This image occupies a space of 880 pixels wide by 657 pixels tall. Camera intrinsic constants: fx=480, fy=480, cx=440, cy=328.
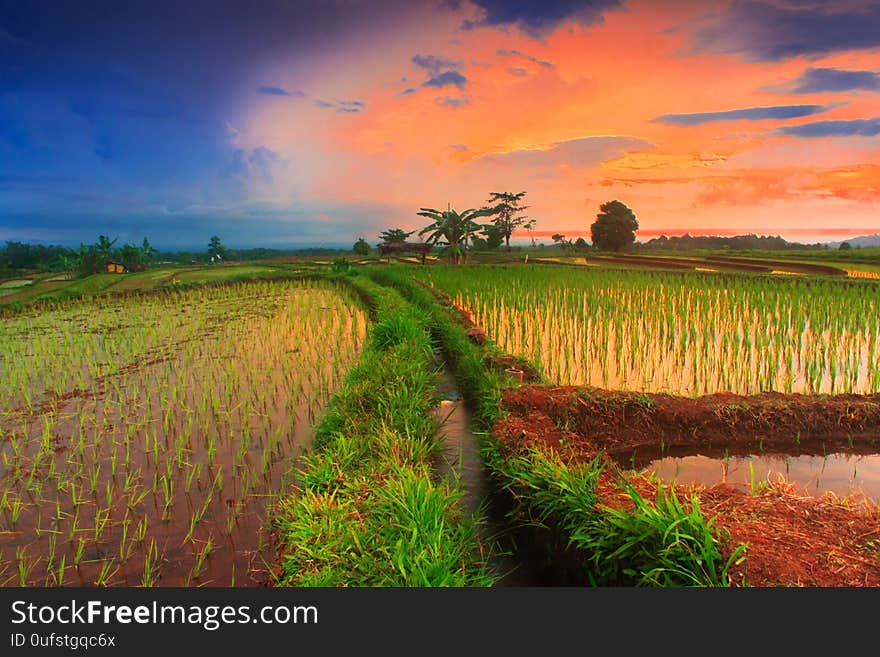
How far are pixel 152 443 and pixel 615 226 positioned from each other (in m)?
26.8

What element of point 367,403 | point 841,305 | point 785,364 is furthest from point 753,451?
point 841,305

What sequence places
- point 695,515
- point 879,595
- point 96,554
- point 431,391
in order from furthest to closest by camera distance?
point 431,391 < point 96,554 < point 695,515 < point 879,595

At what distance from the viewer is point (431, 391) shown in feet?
13.7

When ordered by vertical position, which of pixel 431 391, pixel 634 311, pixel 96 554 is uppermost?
pixel 634 311

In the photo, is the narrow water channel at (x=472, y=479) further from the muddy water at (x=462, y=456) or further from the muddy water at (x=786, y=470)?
the muddy water at (x=786, y=470)

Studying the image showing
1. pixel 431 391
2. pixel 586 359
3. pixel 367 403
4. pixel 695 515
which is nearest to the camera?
pixel 695 515

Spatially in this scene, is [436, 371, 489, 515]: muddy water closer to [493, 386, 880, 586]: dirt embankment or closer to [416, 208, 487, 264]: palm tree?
[493, 386, 880, 586]: dirt embankment

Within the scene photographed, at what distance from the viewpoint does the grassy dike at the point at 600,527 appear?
1.62 metres

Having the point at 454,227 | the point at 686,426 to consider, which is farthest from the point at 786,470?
the point at 454,227

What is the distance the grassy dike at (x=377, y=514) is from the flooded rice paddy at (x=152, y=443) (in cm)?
29

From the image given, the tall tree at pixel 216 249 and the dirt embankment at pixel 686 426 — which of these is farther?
the tall tree at pixel 216 249

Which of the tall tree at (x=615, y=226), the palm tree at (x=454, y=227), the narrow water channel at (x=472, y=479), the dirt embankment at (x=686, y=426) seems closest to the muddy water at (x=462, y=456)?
the narrow water channel at (x=472, y=479)

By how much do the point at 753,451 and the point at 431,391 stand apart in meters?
2.39

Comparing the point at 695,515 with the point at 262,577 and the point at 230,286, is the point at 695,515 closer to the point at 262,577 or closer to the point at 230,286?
the point at 262,577
